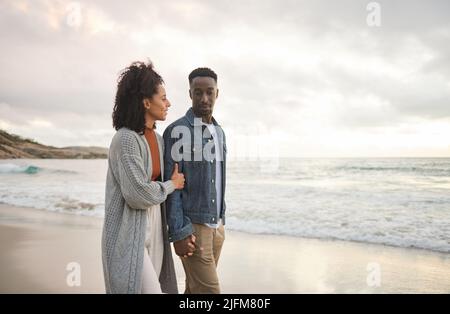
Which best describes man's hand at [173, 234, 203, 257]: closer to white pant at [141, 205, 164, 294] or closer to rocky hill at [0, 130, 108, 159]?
white pant at [141, 205, 164, 294]

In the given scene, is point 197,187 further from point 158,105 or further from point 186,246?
point 158,105

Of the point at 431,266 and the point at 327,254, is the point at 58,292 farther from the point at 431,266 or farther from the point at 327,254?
the point at 431,266

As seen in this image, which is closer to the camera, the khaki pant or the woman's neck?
the woman's neck

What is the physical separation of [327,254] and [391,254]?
100cm

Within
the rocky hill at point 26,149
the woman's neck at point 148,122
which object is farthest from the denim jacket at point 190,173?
the rocky hill at point 26,149

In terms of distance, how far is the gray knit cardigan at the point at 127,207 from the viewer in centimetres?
228

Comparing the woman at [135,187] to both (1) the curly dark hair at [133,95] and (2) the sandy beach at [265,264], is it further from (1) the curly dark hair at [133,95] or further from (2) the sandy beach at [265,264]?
(2) the sandy beach at [265,264]

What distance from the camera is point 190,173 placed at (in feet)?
8.56

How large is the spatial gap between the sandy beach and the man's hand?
2.00 metres

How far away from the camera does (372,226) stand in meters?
8.20

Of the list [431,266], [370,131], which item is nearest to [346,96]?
[370,131]

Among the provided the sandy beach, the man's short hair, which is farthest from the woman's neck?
the sandy beach

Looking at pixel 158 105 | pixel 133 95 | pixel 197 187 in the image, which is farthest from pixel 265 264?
pixel 133 95

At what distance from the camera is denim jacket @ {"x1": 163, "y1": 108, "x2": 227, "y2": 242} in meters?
2.52
